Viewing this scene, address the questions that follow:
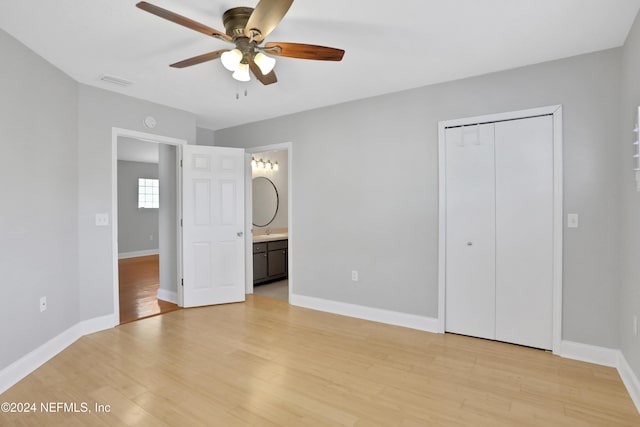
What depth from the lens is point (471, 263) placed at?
3.22m

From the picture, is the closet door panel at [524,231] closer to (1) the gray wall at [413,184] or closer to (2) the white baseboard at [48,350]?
(1) the gray wall at [413,184]

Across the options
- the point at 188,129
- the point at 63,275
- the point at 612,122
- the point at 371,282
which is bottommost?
the point at 371,282

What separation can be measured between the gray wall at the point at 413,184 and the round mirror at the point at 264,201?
1.32 meters

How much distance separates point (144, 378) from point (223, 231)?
2.22m

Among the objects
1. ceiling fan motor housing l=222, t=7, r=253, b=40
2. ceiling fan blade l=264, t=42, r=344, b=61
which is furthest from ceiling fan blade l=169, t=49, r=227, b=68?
ceiling fan blade l=264, t=42, r=344, b=61

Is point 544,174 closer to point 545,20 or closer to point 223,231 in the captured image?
point 545,20

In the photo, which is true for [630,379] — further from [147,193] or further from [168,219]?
[147,193]

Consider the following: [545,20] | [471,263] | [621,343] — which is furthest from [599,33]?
[621,343]

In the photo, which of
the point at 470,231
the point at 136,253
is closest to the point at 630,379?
the point at 470,231

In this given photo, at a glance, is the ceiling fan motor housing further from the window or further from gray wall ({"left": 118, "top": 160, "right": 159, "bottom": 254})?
the window

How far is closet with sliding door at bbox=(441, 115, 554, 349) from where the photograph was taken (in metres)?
2.91

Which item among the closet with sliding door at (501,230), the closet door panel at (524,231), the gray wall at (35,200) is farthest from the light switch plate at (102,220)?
the closet door panel at (524,231)

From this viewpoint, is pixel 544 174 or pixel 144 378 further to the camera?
pixel 544 174

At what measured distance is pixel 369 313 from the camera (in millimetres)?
3801
